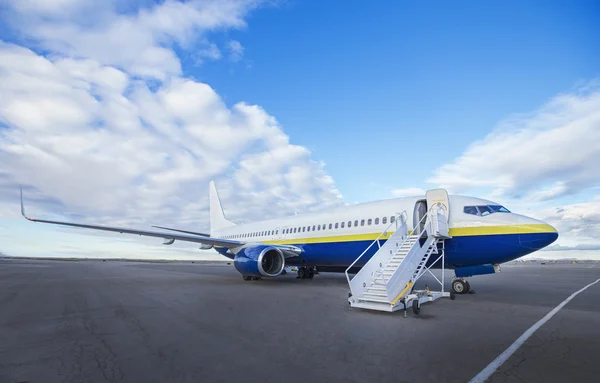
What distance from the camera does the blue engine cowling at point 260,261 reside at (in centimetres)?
1472

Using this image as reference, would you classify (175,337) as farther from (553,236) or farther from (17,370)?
(553,236)

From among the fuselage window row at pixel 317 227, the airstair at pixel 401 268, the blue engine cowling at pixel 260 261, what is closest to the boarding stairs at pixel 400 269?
the airstair at pixel 401 268

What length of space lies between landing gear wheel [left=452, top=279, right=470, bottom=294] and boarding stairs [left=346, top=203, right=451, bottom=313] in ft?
3.21

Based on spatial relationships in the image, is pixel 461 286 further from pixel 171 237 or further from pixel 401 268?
pixel 171 237

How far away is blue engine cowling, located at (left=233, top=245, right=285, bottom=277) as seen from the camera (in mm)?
14719

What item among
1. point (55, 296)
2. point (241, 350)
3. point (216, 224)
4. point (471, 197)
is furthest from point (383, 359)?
point (216, 224)

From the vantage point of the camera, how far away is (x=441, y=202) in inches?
448

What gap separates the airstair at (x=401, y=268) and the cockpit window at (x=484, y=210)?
0.77 meters

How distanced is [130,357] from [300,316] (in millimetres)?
3888

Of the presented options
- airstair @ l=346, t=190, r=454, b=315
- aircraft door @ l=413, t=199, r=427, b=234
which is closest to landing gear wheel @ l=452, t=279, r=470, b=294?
airstair @ l=346, t=190, r=454, b=315

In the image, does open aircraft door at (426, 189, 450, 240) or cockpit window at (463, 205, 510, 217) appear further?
open aircraft door at (426, 189, 450, 240)

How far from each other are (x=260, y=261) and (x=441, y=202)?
7926 millimetres

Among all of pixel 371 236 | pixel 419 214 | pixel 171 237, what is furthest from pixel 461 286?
pixel 171 237

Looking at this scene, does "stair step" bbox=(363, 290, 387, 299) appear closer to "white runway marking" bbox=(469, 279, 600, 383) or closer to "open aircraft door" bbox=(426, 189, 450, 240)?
"white runway marking" bbox=(469, 279, 600, 383)
